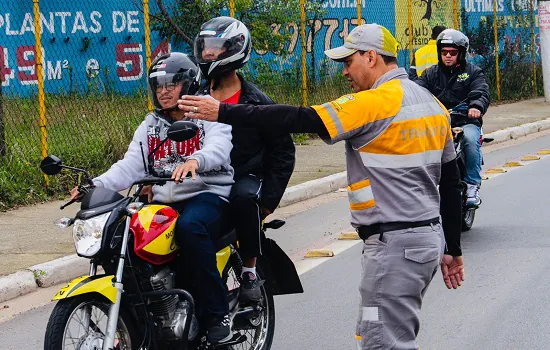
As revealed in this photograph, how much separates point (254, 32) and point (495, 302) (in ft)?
31.9

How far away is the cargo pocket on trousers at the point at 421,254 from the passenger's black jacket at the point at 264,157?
149 cm

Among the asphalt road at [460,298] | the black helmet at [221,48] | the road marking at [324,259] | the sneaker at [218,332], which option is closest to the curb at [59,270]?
the asphalt road at [460,298]

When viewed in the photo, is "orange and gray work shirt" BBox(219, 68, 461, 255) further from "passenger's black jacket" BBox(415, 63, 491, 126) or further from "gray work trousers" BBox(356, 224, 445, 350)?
"passenger's black jacket" BBox(415, 63, 491, 126)

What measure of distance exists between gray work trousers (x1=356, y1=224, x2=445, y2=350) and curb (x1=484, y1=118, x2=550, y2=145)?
13135 mm

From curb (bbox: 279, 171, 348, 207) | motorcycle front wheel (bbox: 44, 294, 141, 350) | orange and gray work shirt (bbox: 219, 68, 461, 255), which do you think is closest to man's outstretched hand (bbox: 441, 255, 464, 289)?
orange and gray work shirt (bbox: 219, 68, 461, 255)

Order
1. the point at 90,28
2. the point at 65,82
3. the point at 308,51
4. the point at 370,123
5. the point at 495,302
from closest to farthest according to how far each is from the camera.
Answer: the point at 370,123, the point at 495,302, the point at 65,82, the point at 90,28, the point at 308,51

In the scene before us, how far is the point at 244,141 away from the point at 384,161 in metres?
1.61

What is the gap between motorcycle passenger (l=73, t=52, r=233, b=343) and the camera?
5.34 meters

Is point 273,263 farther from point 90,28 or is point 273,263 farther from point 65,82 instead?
point 90,28

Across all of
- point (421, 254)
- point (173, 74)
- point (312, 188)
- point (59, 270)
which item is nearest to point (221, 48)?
point (173, 74)

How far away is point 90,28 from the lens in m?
16.5

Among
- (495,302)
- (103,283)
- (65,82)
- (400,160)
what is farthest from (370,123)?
(65,82)

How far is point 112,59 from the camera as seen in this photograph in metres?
16.4

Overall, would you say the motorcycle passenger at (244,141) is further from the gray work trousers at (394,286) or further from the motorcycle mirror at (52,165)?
the gray work trousers at (394,286)
